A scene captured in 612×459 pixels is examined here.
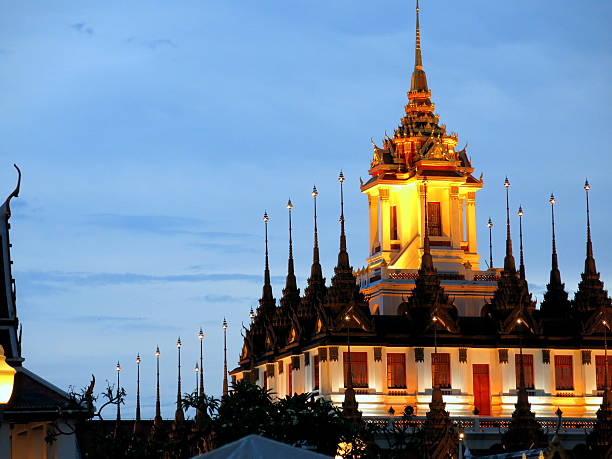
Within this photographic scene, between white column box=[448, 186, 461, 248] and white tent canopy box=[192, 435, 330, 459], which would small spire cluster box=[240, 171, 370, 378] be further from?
white tent canopy box=[192, 435, 330, 459]

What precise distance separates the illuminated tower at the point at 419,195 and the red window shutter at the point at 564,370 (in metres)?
10.00

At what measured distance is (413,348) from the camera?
102938mm

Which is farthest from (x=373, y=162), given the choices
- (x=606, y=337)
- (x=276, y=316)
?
(x=606, y=337)

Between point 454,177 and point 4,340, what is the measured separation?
68.8 m

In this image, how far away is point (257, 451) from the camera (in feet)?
90.5

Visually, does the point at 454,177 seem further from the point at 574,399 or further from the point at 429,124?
the point at 574,399

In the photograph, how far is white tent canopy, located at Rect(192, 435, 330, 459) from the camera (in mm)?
27266

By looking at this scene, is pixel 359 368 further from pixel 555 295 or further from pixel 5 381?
pixel 5 381

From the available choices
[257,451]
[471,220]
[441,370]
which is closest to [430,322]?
[441,370]

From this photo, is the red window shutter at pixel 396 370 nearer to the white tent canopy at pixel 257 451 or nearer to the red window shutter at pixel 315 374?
the red window shutter at pixel 315 374

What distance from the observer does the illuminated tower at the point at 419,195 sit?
113 m

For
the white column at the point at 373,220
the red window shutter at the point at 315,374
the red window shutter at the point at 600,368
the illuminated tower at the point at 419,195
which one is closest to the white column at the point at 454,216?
the illuminated tower at the point at 419,195

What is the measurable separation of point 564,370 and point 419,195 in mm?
14679

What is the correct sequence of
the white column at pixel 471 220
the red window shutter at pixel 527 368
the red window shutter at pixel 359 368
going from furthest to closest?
the white column at pixel 471 220 < the red window shutter at pixel 527 368 < the red window shutter at pixel 359 368
